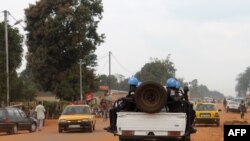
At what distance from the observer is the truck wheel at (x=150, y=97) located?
1328cm

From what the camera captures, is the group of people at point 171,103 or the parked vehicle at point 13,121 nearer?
the group of people at point 171,103

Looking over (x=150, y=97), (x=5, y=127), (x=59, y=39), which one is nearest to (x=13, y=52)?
(x=59, y=39)

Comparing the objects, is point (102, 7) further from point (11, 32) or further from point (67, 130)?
point (67, 130)

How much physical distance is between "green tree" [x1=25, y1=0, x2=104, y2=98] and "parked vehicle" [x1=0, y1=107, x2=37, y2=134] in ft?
90.0

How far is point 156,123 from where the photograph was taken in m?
13.6

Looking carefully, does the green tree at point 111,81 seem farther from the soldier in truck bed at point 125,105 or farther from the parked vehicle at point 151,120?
the parked vehicle at point 151,120

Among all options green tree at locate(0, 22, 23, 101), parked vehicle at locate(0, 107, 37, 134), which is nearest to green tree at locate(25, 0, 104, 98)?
green tree at locate(0, 22, 23, 101)

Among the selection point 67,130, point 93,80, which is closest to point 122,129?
point 67,130

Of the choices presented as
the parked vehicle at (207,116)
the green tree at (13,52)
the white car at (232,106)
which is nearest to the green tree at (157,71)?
the white car at (232,106)

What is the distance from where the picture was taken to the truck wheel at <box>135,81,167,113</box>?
13.3m

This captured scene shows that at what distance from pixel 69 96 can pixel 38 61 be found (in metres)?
5.11

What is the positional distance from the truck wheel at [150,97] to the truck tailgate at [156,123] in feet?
0.80

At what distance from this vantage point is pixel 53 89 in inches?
2359

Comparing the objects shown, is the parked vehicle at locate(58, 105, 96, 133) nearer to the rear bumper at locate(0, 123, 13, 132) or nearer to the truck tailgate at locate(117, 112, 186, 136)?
the rear bumper at locate(0, 123, 13, 132)
